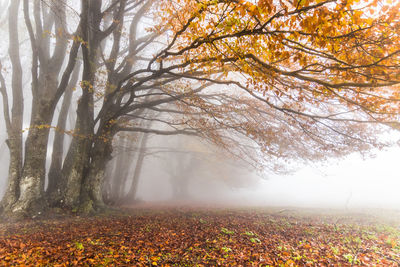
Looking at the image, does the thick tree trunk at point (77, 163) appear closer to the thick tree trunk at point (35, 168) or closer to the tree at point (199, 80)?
the tree at point (199, 80)

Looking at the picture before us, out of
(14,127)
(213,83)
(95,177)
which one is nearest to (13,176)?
(14,127)

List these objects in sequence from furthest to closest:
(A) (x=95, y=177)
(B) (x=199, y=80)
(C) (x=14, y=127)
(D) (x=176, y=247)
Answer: (A) (x=95, y=177), (C) (x=14, y=127), (B) (x=199, y=80), (D) (x=176, y=247)

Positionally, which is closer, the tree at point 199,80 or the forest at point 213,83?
the forest at point 213,83

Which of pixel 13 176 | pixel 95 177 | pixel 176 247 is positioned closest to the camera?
pixel 176 247

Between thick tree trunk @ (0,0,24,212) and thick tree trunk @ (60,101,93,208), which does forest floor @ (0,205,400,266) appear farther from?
thick tree trunk @ (60,101,93,208)

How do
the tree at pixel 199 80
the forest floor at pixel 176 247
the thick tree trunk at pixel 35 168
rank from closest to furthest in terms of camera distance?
the forest floor at pixel 176 247
the tree at pixel 199 80
the thick tree trunk at pixel 35 168

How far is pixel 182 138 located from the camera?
27.5 meters

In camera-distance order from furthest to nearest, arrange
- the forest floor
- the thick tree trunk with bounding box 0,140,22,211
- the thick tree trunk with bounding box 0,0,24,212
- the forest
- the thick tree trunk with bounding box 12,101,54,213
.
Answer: the thick tree trunk with bounding box 0,0,24,212, the thick tree trunk with bounding box 0,140,22,211, the thick tree trunk with bounding box 12,101,54,213, the forest, the forest floor

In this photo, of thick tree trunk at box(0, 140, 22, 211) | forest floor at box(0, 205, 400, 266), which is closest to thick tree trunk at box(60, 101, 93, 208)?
thick tree trunk at box(0, 140, 22, 211)

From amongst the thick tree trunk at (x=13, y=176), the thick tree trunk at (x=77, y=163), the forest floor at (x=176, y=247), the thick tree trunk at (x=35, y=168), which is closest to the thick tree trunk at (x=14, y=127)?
the thick tree trunk at (x=13, y=176)

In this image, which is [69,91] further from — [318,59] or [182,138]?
[182,138]

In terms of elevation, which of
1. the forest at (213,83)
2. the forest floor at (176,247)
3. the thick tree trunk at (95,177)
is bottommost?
the forest floor at (176,247)

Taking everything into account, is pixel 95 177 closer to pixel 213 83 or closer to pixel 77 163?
pixel 77 163

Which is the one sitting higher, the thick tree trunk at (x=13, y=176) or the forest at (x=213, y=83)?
the forest at (x=213, y=83)
